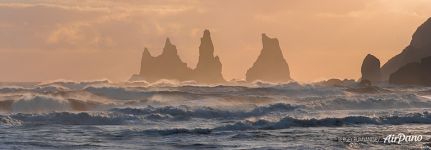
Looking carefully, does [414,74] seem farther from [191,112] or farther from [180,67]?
[191,112]

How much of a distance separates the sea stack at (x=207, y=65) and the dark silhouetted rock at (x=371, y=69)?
3516cm

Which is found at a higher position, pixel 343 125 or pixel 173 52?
pixel 173 52

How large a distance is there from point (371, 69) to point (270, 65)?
3483cm

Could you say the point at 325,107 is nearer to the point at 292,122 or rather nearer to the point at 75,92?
the point at 292,122

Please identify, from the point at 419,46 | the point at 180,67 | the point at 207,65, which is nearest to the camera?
the point at 419,46

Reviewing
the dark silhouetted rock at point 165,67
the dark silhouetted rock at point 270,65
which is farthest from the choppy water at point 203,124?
the dark silhouetted rock at point 165,67

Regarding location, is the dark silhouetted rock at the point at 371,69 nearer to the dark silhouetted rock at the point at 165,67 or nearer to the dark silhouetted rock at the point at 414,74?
the dark silhouetted rock at the point at 414,74

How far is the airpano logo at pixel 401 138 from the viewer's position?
23.4m

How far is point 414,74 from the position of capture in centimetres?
9819

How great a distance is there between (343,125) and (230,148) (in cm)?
1091

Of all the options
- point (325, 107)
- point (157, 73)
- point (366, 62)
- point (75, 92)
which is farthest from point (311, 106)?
point (157, 73)

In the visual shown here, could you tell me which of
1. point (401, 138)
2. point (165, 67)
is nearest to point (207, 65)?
point (165, 67)

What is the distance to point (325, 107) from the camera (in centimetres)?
4731

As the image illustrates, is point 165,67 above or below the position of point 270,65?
above
